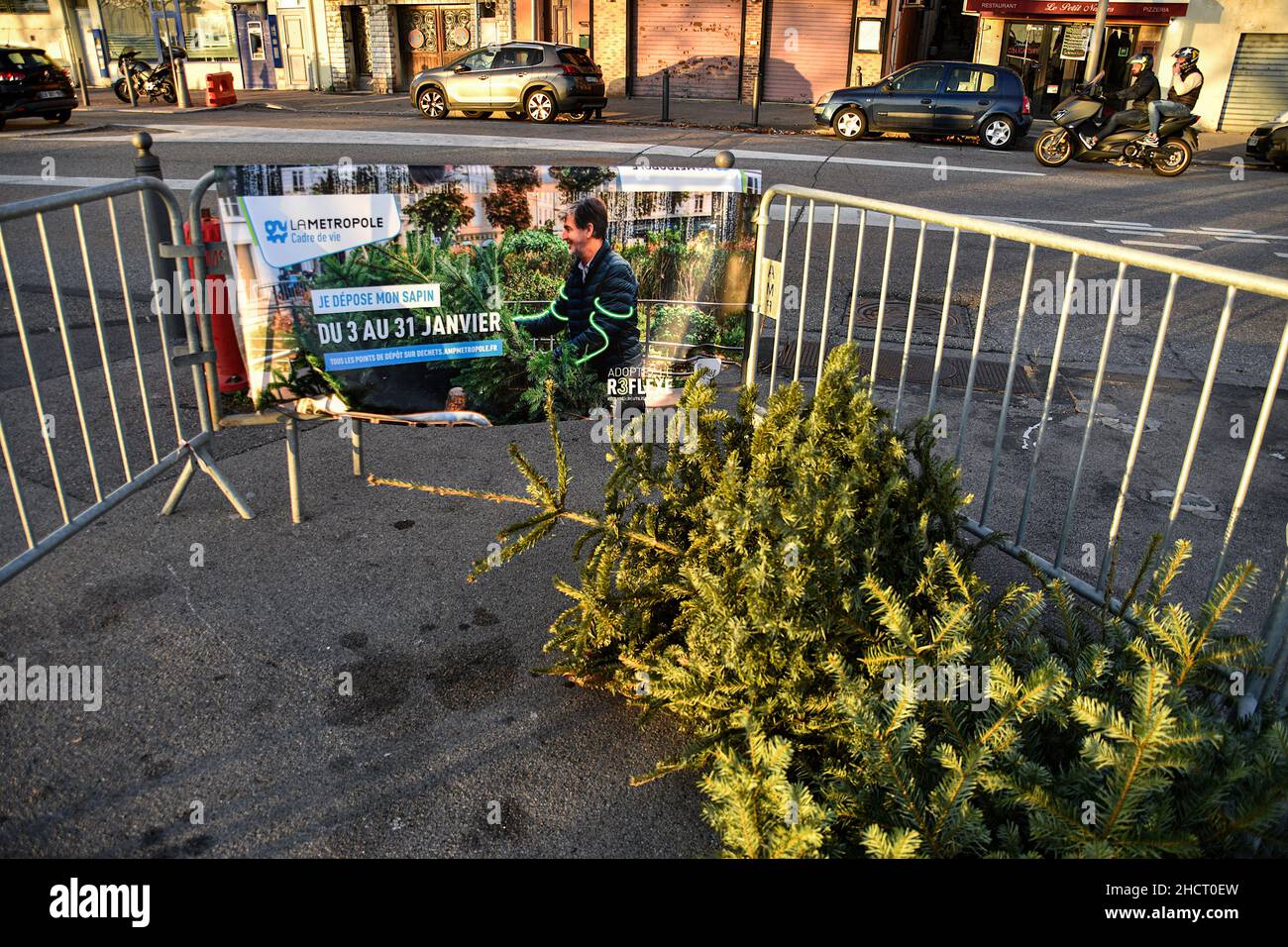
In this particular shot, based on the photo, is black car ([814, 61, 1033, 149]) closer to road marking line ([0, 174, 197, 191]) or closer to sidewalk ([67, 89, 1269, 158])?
sidewalk ([67, 89, 1269, 158])

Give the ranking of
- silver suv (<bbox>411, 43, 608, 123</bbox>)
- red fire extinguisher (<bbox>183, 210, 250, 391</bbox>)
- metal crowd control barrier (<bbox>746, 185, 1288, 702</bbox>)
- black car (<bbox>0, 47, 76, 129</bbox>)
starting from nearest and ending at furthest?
metal crowd control barrier (<bbox>746, 185, 1288, 702</bbox>) → red fire extinguisher (<bbox>183, 210, 250, 391</bbox>) → black car (<bbox>0, 47, 76, 129</bbox>) → silver suv (<bbox>411, 43, 608, 123</bbox>)

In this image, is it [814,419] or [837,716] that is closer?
[837,716]

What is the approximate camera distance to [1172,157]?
52.4 feet

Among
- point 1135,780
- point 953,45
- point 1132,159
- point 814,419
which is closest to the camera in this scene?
point 1135,780

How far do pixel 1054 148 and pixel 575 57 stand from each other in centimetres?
1138

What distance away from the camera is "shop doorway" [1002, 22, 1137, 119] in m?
26.5

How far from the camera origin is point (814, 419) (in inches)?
123

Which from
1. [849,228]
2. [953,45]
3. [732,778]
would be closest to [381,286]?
[732,778]

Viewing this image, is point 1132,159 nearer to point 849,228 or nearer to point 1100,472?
point 849,228

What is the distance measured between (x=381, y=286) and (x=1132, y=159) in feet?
52.1

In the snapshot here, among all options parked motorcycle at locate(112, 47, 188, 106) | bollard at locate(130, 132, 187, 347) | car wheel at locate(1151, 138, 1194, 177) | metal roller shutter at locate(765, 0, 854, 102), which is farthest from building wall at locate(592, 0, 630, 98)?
bollard at locate(130, 132, 187, 347)

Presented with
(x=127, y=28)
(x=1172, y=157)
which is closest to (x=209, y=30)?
(x=127, y=28)

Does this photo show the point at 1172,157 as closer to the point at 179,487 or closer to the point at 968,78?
the point at 968,78
